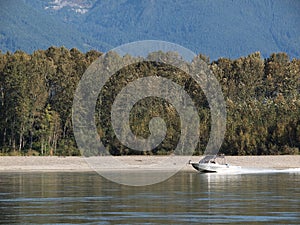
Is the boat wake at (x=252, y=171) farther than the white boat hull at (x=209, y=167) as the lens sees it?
Yes

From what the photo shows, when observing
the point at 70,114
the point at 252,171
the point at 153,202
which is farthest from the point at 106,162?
the point at 153,202

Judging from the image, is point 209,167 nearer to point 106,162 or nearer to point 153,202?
point 106,162

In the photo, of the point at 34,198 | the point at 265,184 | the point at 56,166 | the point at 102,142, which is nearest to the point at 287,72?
the point at 102,142

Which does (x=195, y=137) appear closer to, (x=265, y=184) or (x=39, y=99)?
(x=39, y=99)

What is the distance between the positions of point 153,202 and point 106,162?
122ft

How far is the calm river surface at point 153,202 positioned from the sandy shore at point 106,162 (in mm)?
15941

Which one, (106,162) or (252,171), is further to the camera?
(106,162)

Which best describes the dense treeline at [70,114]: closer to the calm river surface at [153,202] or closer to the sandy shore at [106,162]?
the sandy shore at [106,162]

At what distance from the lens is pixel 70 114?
3255 inches

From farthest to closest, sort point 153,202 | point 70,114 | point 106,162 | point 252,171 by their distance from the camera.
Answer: point 70,114
point 106,162
point 252,171
point 153,202

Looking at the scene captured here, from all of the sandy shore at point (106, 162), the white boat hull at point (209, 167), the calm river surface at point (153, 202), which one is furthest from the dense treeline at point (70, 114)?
the calm river surface at point (153, 202)

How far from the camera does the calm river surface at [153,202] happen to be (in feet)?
97.5

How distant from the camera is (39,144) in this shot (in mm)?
80688

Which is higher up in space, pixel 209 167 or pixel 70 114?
pixel 70 114
